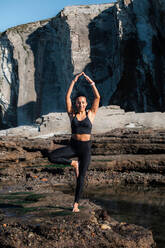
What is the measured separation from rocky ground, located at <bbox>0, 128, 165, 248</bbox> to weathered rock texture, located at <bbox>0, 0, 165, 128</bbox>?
1475cm

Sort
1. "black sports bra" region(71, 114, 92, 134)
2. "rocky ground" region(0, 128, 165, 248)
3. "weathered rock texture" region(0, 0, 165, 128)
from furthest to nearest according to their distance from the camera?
1. "weathered rock texture" region(0, 0, 165, 128)
2. "black sports bra" region(71, 114, 92, 134)
3. "rocky ground" region(0, 128, 165, 248)

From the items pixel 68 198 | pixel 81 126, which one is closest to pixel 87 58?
pixel 68 198

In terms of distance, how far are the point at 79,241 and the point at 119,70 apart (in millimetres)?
25097

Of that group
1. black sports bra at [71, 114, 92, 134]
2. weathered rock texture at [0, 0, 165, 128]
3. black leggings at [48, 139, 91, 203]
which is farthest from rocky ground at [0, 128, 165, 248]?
weathered rock texture at [0, 0, 165, 128]

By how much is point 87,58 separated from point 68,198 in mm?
25392

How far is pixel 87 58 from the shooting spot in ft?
96.6

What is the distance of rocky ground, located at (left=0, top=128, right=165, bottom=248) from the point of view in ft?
11.2

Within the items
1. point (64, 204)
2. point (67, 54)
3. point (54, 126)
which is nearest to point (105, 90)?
point (67, 54)

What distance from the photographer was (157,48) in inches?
1000

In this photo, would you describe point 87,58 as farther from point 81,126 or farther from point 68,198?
point 81,126

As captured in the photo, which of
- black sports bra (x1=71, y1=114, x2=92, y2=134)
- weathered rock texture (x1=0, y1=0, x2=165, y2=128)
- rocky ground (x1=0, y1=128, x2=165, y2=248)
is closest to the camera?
rocky ground (x1=0, y1=128, x2=165, y2=248)

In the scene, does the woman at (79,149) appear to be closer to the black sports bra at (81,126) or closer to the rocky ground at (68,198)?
the black sports bra at (81,126)

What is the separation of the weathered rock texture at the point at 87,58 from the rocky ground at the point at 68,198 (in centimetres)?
1475

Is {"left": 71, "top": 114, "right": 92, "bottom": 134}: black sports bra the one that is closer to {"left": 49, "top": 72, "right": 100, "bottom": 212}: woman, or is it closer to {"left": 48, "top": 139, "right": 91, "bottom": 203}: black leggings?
{"left": 49, "top": 72, "right": 100, "bottom": 212}: woman
